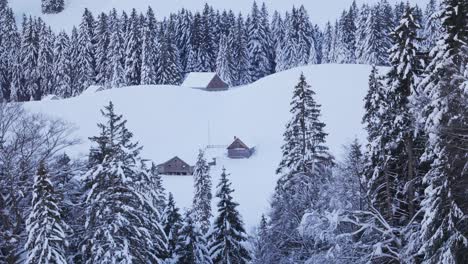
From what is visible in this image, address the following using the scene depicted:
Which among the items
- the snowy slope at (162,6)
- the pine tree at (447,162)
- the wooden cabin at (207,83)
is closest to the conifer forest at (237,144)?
the pine tree at (447,162)

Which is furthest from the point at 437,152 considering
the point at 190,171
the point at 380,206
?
the point at 190,171

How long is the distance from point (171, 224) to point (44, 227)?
9914 millimetres

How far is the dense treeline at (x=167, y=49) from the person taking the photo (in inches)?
3115

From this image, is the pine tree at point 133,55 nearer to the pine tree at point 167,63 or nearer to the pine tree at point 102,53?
the pine tree at point 167,63

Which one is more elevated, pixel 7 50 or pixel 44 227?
pixel 7 50

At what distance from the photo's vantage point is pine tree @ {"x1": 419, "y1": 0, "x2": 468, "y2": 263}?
11281 millimetres

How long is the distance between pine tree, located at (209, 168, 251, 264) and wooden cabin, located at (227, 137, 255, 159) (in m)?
30.7

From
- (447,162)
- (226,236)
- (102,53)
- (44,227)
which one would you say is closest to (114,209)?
(44,227)

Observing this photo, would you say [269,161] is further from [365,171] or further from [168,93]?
[365,171]

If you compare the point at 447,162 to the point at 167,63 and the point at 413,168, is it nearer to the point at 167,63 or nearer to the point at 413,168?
the point at 413,168

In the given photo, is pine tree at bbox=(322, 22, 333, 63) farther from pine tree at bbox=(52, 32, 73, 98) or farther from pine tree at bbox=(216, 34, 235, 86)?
pine tree at bbox=(52, 32, 73, 98)

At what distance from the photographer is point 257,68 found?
298 feet

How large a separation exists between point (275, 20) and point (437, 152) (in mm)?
90302

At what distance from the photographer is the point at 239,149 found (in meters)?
55.0
